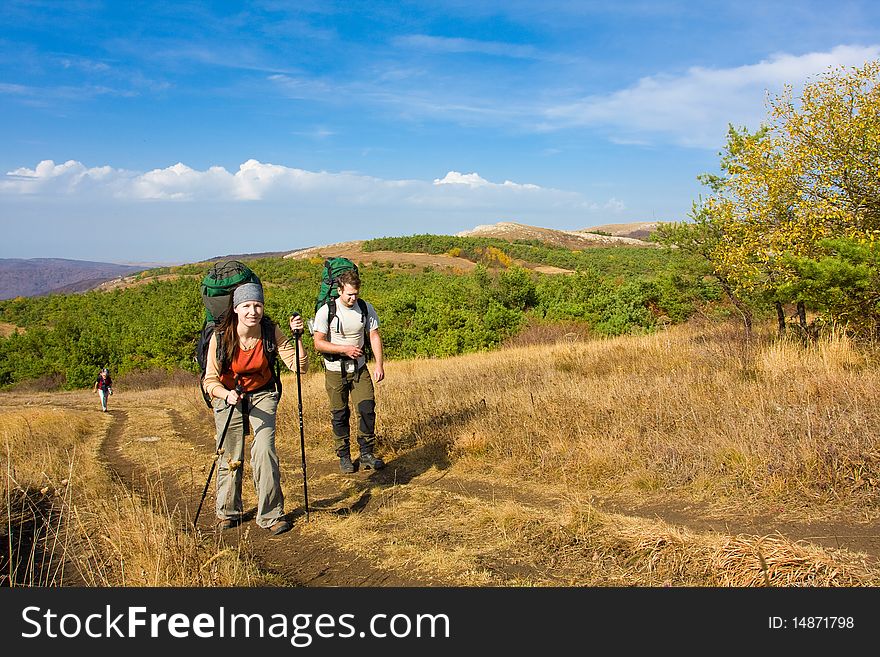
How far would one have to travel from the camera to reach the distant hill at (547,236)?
124250mm

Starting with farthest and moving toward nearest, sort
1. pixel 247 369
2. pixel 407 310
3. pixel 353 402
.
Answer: pixel 407 310
pixel 353 402
pixel 247 369

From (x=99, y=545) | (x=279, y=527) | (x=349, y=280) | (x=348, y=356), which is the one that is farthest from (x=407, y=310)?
(x=99, y=545)

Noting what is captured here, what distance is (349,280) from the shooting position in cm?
600

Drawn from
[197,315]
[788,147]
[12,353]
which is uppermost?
[788,147]

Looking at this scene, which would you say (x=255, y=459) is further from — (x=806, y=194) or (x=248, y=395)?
(x=806, y=194)

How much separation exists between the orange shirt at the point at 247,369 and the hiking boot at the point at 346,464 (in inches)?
85.3

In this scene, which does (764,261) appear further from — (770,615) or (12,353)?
(12,353)

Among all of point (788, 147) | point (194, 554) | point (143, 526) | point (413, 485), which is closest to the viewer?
point (194, 554)

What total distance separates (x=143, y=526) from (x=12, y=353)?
63.9 m

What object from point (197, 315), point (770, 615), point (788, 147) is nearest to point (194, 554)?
point (770, 615)

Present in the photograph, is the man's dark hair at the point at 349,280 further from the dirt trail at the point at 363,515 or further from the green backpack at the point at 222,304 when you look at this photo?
the dirt trail at the point at 363,515

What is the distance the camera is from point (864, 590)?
2.92 m

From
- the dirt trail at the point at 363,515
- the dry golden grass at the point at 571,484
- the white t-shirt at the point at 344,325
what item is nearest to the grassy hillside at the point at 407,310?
the dry golden grass at the point at 571,484

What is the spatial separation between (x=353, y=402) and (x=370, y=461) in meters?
0.69
